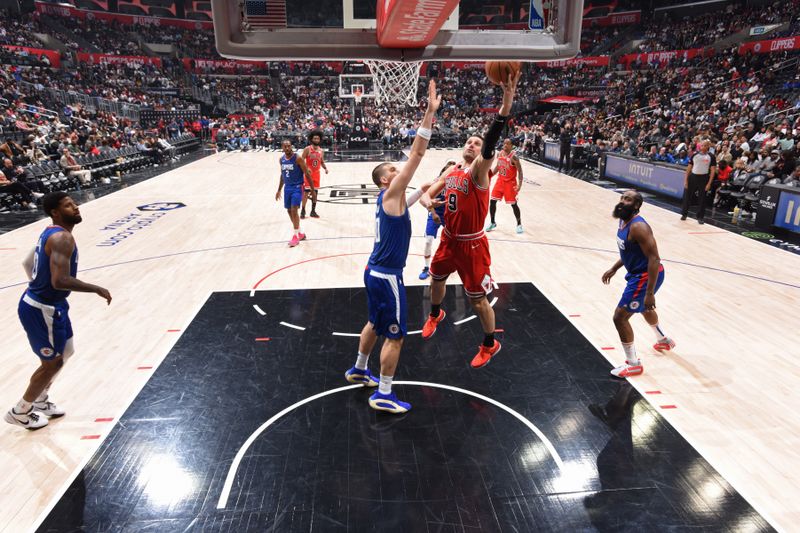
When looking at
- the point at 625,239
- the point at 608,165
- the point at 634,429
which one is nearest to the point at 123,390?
the point at 634,429

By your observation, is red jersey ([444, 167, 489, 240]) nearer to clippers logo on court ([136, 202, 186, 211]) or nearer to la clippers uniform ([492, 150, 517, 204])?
la clippers uniform ([492, 150, 517, 204])

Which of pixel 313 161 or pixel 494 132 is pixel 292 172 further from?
pixel 494 132

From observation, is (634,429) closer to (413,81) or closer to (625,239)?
(625,239)

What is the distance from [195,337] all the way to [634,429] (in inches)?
171

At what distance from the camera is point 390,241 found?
388 cm

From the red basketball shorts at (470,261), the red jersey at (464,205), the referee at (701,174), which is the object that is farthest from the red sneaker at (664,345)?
the referee at (701,174)

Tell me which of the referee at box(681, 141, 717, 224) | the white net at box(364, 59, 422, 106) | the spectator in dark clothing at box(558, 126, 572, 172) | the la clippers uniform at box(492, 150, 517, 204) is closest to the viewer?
the la clippers uniform at box(492, 150, 517, 204)

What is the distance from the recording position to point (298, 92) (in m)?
36.1

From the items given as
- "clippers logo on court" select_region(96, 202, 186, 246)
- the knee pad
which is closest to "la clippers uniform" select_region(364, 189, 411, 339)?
the knee pad

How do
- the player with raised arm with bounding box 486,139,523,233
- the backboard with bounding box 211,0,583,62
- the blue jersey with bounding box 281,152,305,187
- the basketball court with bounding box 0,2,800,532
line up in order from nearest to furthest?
the basketball court with bounding box 0,2,800,532 → the backboard with bounding box 211,0,583,62 → the blue jersey with bounding box 281,152,305,187 → the player with raised arm with bounding box 486,139,523,233

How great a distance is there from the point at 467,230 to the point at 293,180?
5.23 metres

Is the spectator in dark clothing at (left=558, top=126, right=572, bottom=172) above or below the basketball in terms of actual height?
below

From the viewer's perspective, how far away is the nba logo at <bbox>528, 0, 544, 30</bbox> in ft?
15.2

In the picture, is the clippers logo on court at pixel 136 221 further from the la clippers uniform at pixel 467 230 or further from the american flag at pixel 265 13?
the la clippers uniform at pixel 467 230
